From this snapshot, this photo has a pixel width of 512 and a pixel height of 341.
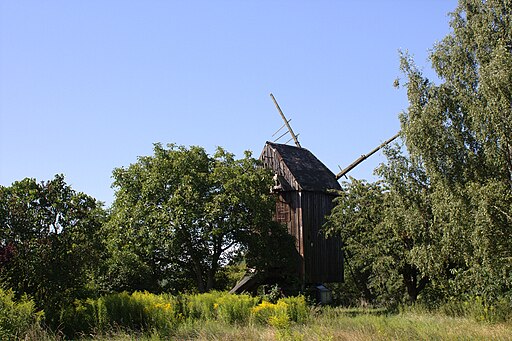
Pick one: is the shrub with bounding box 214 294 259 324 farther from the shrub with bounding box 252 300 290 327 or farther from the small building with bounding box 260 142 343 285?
the small building with bounding box 260 142 343 285

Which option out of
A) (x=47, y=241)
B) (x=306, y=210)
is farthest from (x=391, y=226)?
(x=47, y=241)

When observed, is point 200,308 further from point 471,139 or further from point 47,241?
point 471,139

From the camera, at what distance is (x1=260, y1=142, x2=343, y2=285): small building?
1169 inches

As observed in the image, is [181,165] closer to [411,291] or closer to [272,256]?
[272,256]

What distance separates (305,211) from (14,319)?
19750 mm

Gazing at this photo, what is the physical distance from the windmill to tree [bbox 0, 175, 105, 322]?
14365 mm

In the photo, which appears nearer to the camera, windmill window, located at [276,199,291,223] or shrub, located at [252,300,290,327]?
shrub, located at [252,300,290,327]

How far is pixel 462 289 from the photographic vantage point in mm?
21016

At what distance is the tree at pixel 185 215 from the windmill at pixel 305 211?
5.46 ft

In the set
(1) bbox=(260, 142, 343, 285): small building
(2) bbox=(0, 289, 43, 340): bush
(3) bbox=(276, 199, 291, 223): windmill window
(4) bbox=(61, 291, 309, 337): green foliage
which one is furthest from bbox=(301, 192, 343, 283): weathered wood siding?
(2) bbox=(0, 289, 43, 340): bush

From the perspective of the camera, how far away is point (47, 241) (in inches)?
590

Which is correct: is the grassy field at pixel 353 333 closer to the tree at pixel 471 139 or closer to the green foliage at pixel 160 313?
the green foliage at pixel 160 313

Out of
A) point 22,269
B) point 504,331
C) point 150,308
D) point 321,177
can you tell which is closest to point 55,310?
point 22,269

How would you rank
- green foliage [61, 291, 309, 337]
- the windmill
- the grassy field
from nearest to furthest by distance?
the grassy field → green foliage [61, 291, 309, 337] → the windmill
